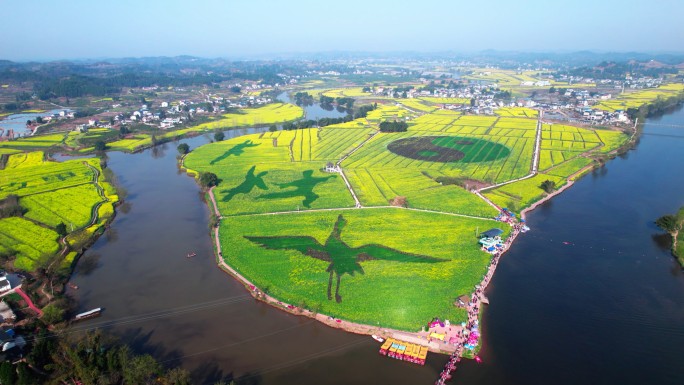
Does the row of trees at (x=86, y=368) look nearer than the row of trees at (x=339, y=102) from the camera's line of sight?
Yes

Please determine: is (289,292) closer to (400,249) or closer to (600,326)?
(400,249)

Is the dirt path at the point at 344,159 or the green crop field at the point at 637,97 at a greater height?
the green crop field at the point at 637,97

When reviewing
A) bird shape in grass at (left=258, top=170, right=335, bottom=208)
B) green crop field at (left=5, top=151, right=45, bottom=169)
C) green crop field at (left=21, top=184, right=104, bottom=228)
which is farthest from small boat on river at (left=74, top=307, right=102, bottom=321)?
green crop field at (left=5, top=151, right=45, bottom=169)

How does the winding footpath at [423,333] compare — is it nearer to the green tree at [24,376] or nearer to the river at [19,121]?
the green tree at [24,376]

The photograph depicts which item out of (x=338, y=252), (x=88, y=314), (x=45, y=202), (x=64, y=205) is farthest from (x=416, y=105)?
(x=88, y=314)

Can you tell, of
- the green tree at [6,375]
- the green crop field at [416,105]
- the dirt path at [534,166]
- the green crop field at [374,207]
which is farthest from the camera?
the green crop field at [416,105]

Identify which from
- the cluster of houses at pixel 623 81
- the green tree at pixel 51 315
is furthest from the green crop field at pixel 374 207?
the cluster of houses at pixel 623 81

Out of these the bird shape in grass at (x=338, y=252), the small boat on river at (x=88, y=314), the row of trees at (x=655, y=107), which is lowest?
the small boat on river at (x=88, y=314)
